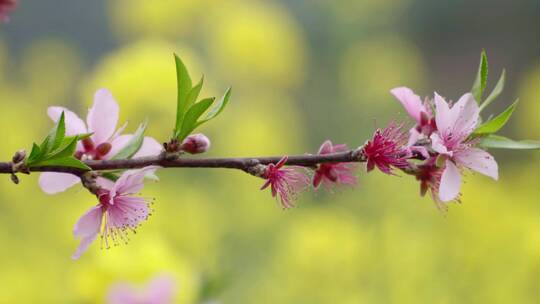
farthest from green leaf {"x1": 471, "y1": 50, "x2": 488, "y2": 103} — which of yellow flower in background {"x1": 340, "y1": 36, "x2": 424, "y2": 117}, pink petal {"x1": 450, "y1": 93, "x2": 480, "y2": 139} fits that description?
yellow flower in background {"x1": 340, "y1": 36, "x2": 424, "y2": 117}

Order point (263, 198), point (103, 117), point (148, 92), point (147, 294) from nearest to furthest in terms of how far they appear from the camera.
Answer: point (103, 117) → point (147, 294) → point (148, 92) → point (263, 198)

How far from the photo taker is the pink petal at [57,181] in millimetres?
670

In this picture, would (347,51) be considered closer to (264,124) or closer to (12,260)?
(264,124)

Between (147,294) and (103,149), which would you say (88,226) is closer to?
(103,149)

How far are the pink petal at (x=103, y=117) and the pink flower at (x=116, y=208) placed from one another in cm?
5

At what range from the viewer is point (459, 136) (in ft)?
2.08

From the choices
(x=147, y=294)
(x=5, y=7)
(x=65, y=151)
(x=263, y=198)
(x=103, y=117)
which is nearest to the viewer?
(x=65, y=151)

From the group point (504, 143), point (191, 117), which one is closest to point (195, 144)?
point (191, 117)

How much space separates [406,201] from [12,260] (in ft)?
3.09

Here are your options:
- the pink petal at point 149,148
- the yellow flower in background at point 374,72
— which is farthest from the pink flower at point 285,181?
the yellow flower in background at point 374,72

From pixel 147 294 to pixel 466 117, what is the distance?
0.54 m

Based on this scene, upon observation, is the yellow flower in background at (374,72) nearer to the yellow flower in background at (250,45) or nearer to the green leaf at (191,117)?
the yellow flower in background at (250,45)

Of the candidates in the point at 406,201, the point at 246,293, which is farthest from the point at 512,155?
the point at 246,293

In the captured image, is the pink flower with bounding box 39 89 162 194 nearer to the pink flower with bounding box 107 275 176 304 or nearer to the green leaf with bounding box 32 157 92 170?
the green leaf with bounding box 32 157 92 170
